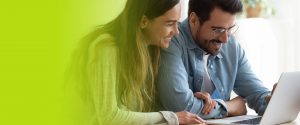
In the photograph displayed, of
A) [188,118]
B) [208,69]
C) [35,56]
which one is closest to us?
[35,56]

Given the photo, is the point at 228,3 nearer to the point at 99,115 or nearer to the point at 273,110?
the point at 273,110

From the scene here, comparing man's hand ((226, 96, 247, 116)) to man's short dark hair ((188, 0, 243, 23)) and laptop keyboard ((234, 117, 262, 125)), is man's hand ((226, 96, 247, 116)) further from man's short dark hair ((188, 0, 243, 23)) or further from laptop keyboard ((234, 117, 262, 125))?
man's short dark hair ((188, 0, 243, 23))

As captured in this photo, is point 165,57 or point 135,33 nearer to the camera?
point 135,33

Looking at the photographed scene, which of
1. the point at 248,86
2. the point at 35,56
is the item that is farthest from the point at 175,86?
the point at 35,56

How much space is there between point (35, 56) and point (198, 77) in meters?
0.60

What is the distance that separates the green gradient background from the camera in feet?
2.94

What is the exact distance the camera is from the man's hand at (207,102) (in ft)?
4.52

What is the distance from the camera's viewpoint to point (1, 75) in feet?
2.93

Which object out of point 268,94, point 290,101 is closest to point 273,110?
point 290,101

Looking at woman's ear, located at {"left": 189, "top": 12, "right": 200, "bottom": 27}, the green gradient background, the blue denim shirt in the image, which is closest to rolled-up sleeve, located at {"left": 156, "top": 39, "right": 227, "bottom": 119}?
the blue denim shirt

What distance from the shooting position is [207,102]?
139cm

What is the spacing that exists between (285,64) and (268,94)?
67 centimetres

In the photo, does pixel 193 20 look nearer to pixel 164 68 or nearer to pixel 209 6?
pixel 209 6

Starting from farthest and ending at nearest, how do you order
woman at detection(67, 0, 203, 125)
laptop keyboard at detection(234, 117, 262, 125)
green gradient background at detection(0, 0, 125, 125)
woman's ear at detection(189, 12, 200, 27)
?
woman's ear at detection(189, 12, 200, 27)
laptop keyboard at detection(234, 117, 262, 125)
woman at detection(67, 0, 203, 125)
green gradient background at detection(0, 0, 125, 125)
